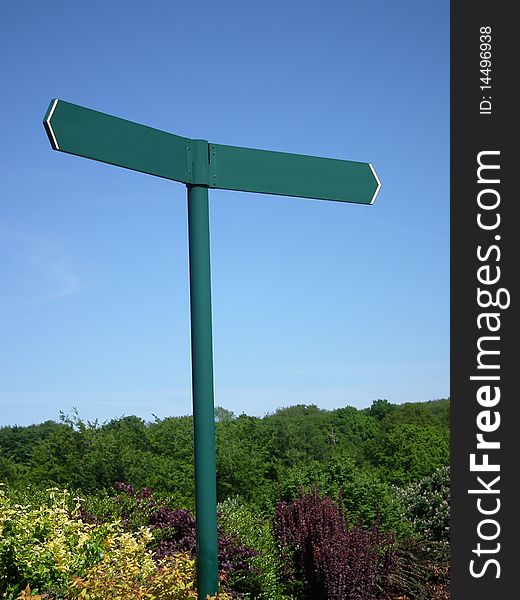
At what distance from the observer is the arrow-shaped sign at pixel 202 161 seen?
3328mm

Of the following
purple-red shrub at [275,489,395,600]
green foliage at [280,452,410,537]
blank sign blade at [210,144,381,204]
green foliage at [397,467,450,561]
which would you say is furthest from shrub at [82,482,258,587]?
blank sign blade at [210,144,381,204]

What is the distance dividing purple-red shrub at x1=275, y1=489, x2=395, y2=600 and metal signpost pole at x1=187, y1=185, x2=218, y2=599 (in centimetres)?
312

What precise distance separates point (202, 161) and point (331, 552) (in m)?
4.20

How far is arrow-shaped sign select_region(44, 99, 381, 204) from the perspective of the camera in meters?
3.33

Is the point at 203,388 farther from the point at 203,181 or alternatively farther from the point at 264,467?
the point at 264,467

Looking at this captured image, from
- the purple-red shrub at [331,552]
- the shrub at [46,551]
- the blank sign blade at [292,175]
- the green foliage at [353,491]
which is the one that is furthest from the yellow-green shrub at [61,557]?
the green foliage at [353,491]

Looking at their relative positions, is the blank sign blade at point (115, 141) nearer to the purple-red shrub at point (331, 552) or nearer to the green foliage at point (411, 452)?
the purple-red shrub at point (331, 552)

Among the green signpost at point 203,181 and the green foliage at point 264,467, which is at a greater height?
the green signpost at point 203,181

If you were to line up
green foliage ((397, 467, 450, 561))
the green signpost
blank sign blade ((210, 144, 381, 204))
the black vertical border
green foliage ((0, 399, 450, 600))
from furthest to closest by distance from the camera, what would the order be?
green foliage ((397, 467, 450, 561))
green foliage ((0, 399, 450, 600))
the black vertical border
blank sign blade ((210, 144, 381, 204))
the green signpost

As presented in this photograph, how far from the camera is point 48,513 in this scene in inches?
214

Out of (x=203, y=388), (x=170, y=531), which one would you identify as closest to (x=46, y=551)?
(x=203, y=388)

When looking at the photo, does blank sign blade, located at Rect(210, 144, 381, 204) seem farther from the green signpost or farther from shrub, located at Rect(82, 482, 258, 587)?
shrub, located at Rect(82, 482, 258, 587)

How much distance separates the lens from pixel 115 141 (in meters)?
3.46

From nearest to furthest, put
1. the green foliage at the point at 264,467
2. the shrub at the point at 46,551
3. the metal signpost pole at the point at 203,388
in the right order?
the metal signpost pole at the point at 203,388, the shrub at the point at 46,551, the green foliage at the point at 264,467
